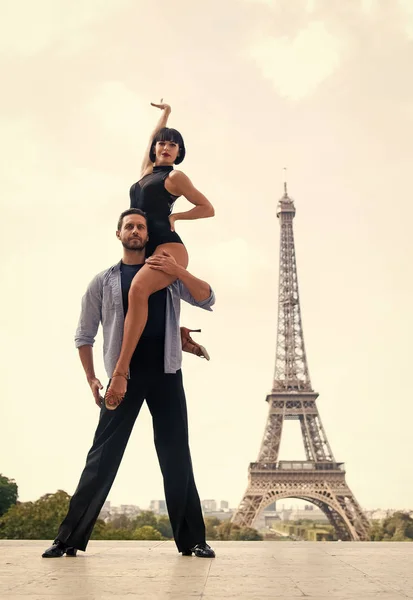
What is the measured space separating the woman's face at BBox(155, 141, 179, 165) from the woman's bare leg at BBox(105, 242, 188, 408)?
1260mm

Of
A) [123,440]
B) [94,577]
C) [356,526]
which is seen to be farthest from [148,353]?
[356,526]

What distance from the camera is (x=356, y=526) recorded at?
4525cm

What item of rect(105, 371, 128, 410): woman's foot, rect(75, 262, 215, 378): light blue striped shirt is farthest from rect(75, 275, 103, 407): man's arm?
rect(105, 371, 128, 410): woman's foot

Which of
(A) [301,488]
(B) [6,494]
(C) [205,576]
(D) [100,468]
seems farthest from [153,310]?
(A) [301,488]

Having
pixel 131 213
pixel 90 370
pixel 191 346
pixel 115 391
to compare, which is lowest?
pixel 115 391

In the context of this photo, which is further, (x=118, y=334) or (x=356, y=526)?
(x=356, y=526)

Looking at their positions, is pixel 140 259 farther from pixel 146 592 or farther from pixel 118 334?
pixel 146 592

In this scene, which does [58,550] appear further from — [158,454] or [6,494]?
[6,494]

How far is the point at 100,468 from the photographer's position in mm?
6066

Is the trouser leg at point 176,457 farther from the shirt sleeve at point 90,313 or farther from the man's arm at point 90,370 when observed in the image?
the shirt sleeve at point 90,313

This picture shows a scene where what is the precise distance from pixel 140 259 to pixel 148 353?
2.93 ft

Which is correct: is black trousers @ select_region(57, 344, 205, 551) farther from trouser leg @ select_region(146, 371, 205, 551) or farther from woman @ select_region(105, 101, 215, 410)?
woman @ select_region(105, 101, 215, 410)

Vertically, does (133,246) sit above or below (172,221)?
below

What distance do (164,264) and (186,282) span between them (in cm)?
30
